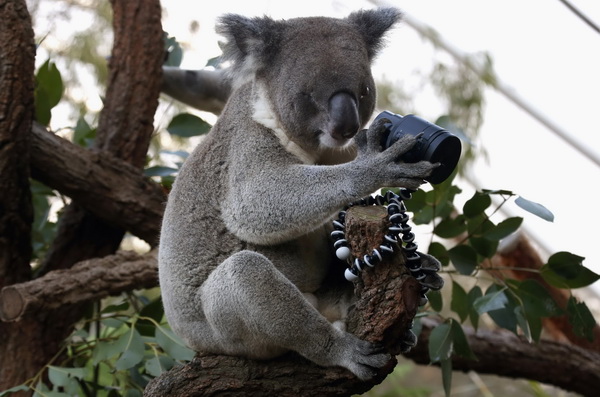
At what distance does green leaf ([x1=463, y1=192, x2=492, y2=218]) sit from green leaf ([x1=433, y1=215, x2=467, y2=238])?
21 cm

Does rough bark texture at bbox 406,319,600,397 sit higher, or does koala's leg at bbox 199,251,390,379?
koala's leg at bbox 199,251,390,379

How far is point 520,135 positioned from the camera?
676 cm

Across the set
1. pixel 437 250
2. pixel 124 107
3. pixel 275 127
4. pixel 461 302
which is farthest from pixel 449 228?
pixel 124 107

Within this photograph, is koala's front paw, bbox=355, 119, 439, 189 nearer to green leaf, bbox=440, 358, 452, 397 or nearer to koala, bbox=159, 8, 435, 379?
koala, bbox=159, 8, 435, 379

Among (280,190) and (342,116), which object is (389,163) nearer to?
(342,116)

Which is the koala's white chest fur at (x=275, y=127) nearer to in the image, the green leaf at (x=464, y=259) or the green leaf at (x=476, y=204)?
the green leaf at (x=476, y=204)

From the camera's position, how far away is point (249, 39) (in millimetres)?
3018

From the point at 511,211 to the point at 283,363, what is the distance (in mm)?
4613

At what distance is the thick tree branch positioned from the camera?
4371 mm

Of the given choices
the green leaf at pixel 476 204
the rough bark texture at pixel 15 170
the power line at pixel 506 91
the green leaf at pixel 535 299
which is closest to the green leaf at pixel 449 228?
the green leaf at pixel 476 204

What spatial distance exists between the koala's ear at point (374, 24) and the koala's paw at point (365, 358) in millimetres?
1331

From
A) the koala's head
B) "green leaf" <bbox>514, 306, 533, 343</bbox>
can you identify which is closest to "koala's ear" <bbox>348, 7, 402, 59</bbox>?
the koala's head

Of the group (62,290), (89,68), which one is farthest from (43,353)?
(89,68)

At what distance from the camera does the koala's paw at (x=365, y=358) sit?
98.3 inches
